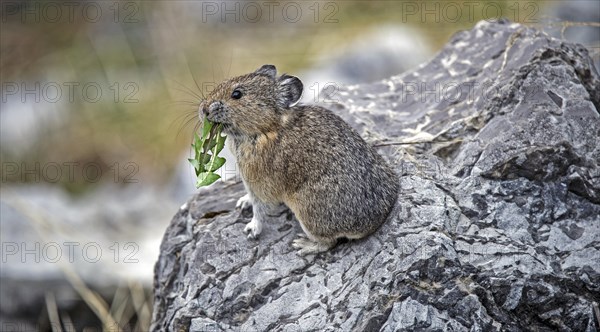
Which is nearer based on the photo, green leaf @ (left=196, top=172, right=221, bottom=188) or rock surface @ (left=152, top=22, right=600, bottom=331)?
rock surface @ (left=152, top=22, right=600, bottom=331)

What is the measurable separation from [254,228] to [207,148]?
811 millimetres

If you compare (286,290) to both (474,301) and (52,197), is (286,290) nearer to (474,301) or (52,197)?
(474,301)

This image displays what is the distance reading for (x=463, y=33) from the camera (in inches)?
338

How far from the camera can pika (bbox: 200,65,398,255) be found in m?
6.46

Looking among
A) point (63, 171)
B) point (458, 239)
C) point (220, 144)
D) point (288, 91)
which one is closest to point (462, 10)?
point (63, 171)

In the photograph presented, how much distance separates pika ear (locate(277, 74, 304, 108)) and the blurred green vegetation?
795cm

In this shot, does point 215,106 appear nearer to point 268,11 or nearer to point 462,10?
point 462,10

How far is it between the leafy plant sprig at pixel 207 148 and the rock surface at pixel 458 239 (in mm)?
567

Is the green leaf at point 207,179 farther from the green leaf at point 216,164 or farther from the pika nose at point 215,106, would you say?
the pika nose at point 215,106

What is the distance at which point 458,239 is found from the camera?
614cm

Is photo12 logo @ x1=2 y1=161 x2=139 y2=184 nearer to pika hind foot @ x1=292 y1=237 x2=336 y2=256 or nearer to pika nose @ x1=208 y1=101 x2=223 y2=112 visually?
pika nose @ x1=208 y1=101 x2=223 y2=112

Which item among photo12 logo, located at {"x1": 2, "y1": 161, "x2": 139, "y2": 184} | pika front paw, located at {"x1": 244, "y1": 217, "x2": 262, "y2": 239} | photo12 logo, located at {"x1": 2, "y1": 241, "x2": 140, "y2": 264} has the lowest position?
photo12 logo, located at {"x1": 2, "y1": 161, "x2": 139, "y2": 184}

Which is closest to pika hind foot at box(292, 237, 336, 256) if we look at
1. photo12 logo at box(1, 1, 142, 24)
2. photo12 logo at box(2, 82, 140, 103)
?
photo12 logo at box(2, 82, 140, 103)

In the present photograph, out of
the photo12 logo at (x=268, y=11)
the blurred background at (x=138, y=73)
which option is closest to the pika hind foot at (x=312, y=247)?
the blurred background at (x=138, y=73)
